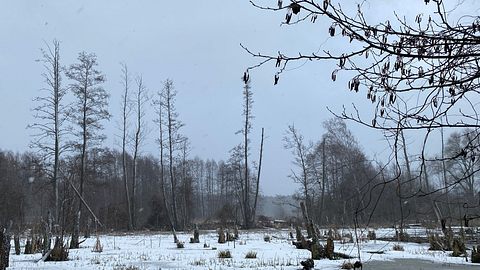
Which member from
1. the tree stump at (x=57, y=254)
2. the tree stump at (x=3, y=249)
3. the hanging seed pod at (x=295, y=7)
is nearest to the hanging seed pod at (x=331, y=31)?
the hanging seed pod at (x=295, y=7)

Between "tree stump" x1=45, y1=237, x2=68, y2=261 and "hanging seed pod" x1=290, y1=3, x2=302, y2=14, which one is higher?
"hanging seed pod" x1=290, y1=3, x2=302, y2=14

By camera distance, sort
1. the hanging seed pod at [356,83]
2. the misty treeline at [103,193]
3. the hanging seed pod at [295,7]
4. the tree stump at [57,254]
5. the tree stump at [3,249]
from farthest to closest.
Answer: the misty treeline at [103,193], the tree stump at [57,254], the tree stump at [3,249], the hanging seed pod at [356,83], the hanging seed pod at [295,7]

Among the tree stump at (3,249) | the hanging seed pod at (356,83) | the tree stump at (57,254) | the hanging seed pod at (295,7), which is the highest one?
the hanging seed pod at (295,7)

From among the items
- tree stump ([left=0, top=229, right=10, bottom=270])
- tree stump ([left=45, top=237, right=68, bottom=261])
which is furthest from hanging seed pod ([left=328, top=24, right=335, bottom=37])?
tree stump ([left=45, top=237, right=68, bottom=261])

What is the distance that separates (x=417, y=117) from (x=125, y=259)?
12.1 meters

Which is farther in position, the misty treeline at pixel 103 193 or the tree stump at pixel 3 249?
the misty treeline at pixel 103 193

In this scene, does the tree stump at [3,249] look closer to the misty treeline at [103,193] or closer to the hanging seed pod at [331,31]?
the misty treeline at [103,193]

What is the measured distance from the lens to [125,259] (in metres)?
13.1

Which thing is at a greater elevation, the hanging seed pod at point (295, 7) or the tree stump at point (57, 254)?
the hanging seed pod at point (295, 7)

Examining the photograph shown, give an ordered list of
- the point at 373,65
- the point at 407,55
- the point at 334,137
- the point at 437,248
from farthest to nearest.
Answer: the point at 334,137, the point at 437,248, the point at 373,65, the point at 407,55

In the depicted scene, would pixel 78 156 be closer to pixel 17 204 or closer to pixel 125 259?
pixel 17 204

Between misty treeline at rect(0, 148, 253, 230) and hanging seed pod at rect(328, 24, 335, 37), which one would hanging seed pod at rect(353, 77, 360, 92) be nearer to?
hanging seed pod at rect(328, 24, 335, 37)

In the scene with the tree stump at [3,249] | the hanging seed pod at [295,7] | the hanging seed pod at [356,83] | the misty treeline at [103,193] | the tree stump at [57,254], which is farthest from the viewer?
the misty treeline at [103,193]

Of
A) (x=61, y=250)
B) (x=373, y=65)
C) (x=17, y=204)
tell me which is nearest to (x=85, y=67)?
(x=17, y=204)
